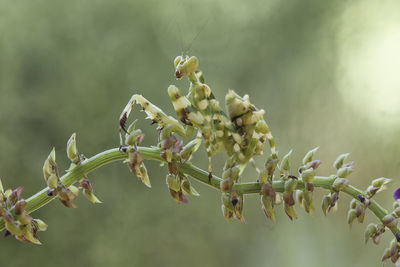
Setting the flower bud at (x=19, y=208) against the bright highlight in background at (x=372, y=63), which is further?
the bright highlight in background at (x=372, y=63)

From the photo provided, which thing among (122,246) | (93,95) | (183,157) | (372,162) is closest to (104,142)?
(93,95)

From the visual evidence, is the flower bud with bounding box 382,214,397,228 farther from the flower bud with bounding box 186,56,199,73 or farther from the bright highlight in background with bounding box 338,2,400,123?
the bright highlight in background with bounding box 338,2,400,123

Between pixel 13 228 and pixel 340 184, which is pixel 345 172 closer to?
pixel 340 184

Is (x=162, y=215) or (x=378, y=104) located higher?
(x=378, y=104)

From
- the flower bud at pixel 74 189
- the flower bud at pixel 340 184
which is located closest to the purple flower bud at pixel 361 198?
the flower bud at pixel 340 184

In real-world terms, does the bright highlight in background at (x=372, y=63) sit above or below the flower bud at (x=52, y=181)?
above

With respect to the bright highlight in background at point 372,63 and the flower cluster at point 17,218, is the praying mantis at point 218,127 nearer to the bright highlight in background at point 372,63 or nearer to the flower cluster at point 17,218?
the flower cluster at point 17,218

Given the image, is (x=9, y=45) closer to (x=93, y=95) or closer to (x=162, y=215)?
(x=93, y=95)

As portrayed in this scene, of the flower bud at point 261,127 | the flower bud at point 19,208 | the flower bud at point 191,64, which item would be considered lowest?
the flower bud at point 19,208
